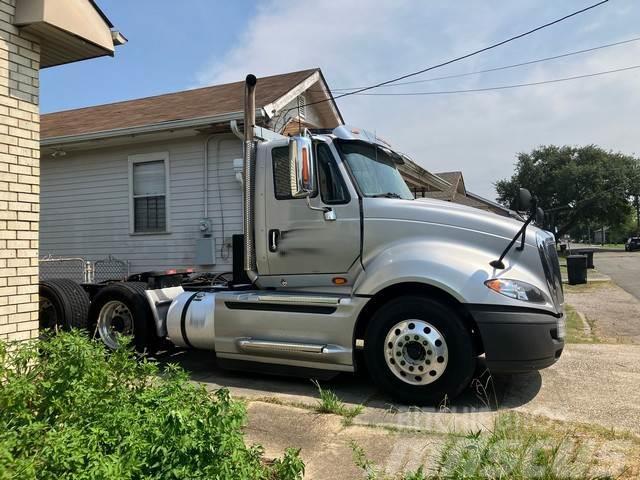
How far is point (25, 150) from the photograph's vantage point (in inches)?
193

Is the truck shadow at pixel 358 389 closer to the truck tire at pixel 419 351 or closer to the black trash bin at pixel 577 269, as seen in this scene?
the truck tire at pixel 419 351

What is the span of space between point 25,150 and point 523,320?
4805mm

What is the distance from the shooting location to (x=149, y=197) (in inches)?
420

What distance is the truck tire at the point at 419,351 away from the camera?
15.2ft

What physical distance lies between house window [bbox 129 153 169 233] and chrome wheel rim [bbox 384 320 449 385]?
270 inches

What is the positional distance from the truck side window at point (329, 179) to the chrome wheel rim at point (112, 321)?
3207 mm

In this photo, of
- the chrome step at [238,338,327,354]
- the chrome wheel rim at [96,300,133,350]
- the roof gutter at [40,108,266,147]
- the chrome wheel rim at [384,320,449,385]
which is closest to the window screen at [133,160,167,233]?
the roof gutter at [40,108,266,147]

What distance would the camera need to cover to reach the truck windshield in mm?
5449

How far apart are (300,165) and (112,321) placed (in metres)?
3.61

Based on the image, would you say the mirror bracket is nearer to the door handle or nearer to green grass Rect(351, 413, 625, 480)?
the door handle

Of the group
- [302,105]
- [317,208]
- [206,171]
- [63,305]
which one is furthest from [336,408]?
[302,105]

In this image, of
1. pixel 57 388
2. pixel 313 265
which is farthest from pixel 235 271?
pixel 57 388

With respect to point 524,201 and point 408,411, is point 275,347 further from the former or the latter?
point 524,201

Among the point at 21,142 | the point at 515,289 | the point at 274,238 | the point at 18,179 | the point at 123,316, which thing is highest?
the point at 21,142
